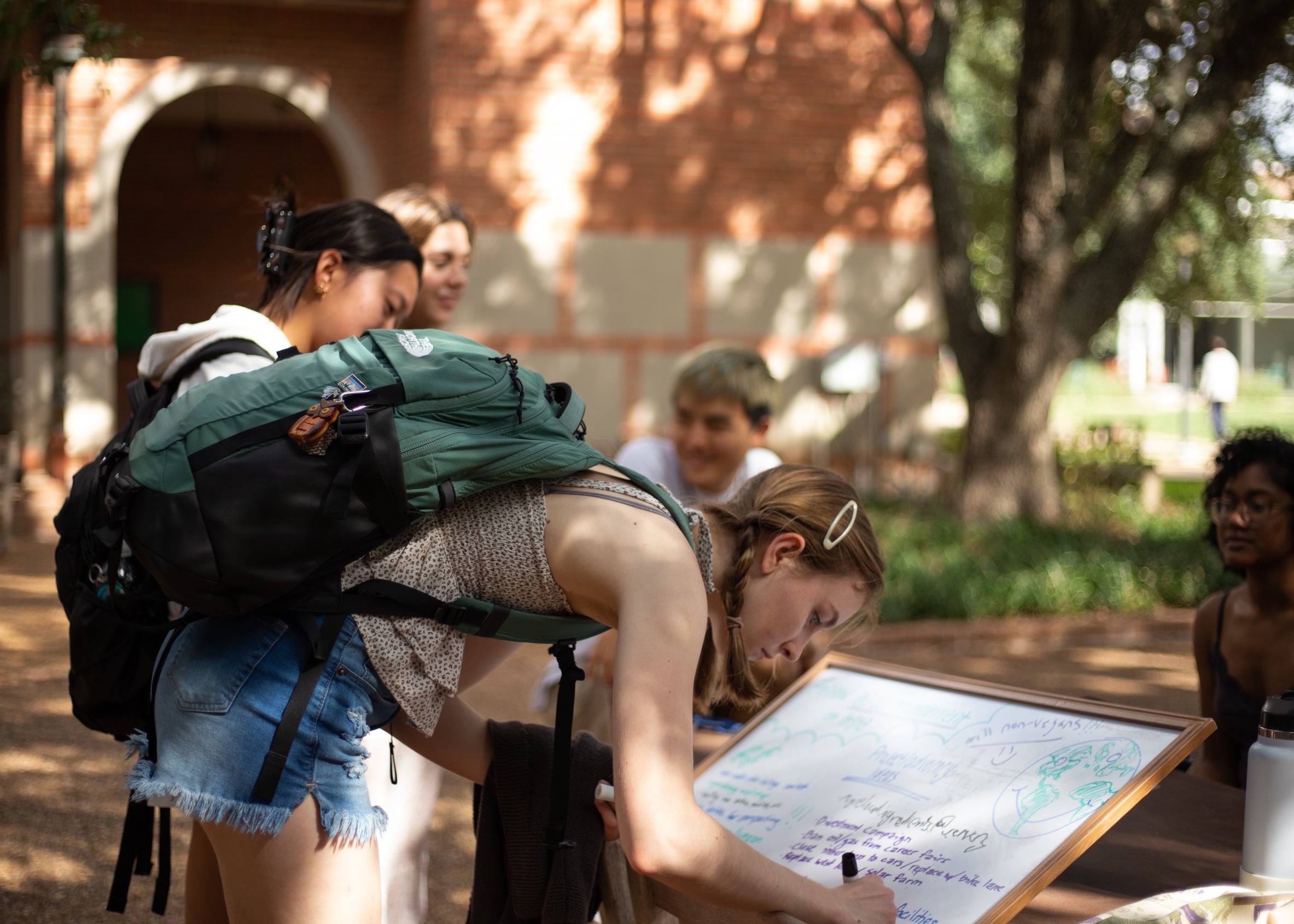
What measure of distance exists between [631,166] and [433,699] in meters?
11.2

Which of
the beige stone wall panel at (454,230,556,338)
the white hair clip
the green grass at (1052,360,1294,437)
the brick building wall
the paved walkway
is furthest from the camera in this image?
the green grass at (1052,360,1294,437)

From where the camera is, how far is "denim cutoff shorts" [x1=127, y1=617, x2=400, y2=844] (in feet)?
6.00

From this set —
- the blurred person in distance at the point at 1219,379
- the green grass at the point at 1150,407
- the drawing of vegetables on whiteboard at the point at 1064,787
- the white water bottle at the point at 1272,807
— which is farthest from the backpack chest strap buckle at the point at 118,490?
the green grass at the point at 1150,407

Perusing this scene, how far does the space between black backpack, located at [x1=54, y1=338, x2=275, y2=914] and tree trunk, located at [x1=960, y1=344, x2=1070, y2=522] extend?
9211 mm

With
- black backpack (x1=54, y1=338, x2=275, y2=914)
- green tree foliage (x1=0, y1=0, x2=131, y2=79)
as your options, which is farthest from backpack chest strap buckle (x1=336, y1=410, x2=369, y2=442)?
green tree foliage (x1=0, y1=0, x2=131, y2=79)

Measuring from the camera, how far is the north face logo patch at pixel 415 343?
1.86 meters

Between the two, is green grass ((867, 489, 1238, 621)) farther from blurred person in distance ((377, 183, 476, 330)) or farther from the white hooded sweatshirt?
the white hooded sweatshirt

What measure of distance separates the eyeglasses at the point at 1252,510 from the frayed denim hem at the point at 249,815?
2835 mm

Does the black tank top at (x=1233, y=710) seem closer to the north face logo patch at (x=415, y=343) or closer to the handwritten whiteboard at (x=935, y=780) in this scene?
the handwritten whiteboard at (x=935, y=780)

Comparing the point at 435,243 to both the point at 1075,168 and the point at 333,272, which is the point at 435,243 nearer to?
the point at 333,272

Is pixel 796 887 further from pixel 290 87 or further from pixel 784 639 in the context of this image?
pixel 290 87

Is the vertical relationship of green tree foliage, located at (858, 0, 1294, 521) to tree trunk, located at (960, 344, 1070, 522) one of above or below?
above

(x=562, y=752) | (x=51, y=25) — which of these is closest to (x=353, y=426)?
(x=562, y=752)

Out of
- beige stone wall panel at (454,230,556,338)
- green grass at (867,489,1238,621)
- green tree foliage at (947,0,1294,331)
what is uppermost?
green tree foliage at (947,0,1294,331)
